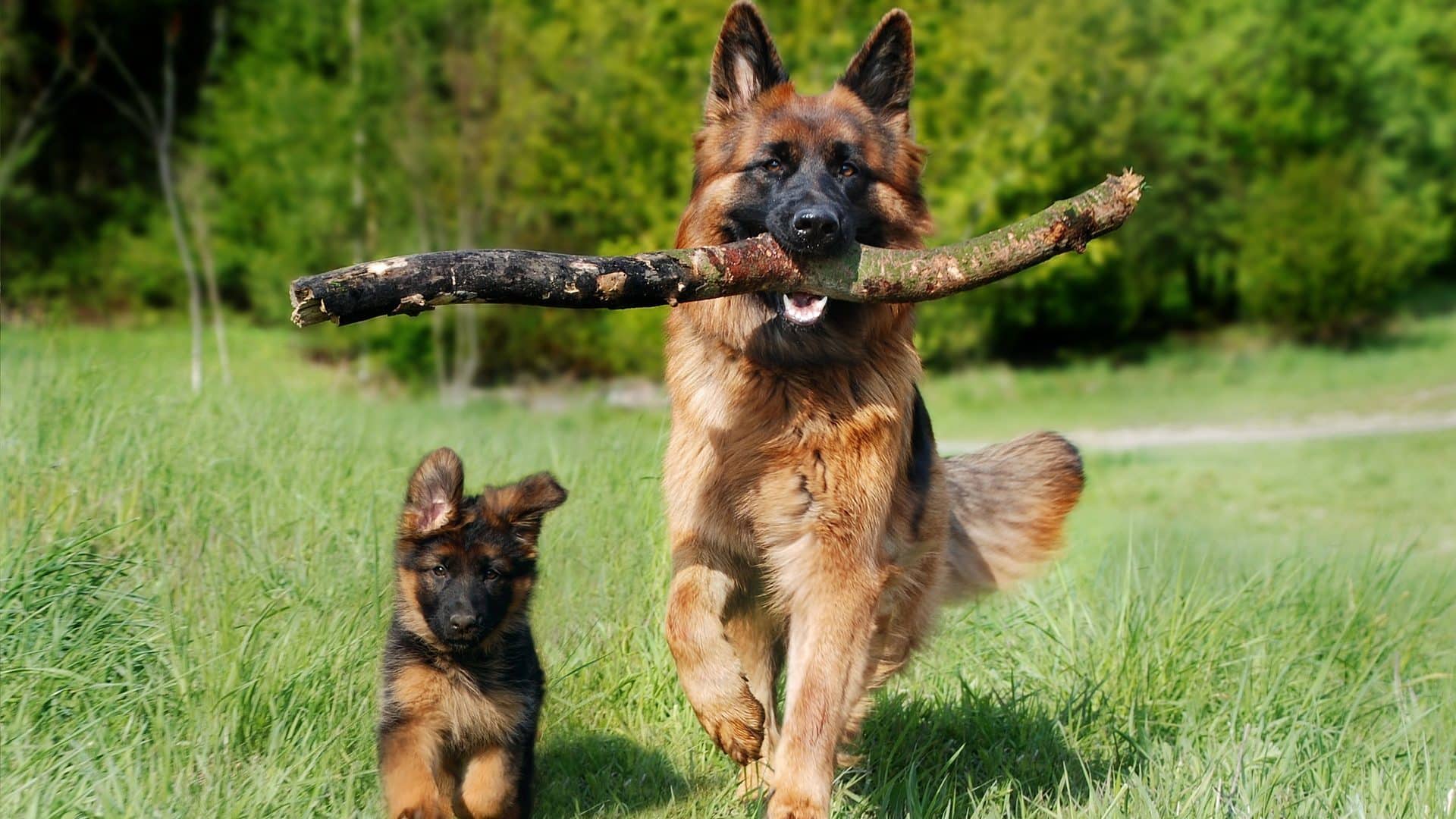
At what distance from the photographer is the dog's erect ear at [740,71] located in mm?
5254

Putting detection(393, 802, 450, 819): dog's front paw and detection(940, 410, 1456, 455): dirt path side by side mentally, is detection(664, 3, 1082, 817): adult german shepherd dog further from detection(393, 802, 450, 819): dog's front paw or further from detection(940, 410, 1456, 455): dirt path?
detection(940, 410, 1456, 455): dirt path

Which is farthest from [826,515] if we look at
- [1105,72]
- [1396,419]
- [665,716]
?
[1105,72]

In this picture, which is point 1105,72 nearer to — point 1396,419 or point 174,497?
point 1396,419

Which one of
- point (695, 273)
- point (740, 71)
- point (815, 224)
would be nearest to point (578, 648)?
point (695, 273)

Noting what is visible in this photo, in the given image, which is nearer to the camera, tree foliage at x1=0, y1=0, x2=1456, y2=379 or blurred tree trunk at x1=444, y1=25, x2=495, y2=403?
tree foliage at x1=0, y1=0, x2=1456, y2=379

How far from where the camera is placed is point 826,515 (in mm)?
4660

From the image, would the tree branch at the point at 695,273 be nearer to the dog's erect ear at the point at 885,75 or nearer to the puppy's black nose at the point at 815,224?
the puppy's black nose at the point at 815,224

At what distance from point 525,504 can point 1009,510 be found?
238cm

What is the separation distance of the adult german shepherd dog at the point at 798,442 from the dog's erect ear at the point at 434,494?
789mm

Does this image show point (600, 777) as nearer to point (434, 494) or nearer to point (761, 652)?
point (761, 652)

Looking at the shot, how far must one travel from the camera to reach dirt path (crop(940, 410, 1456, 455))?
2323cm

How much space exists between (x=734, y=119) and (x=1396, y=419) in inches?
921

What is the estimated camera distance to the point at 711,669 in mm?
4629

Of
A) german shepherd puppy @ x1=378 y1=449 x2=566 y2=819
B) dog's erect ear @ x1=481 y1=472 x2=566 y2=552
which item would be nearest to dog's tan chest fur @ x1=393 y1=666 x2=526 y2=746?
german shepherd puppy @ x1=378 y1=449 x2=566 y2=819
